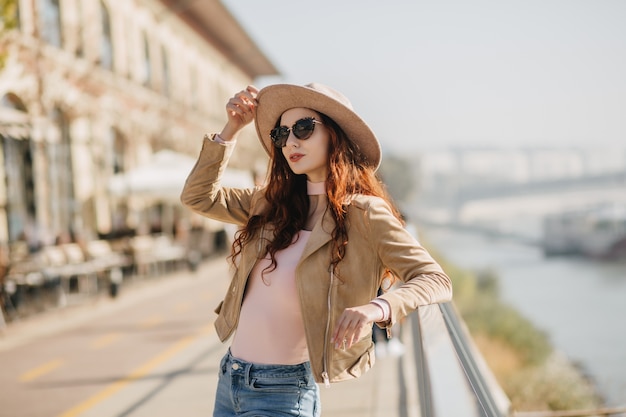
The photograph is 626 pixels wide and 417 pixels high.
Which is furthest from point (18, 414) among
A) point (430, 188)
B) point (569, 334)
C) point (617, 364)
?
point (430, 188)

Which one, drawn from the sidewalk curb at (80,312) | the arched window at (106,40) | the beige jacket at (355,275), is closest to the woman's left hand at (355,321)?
the beige jacket at (355,275)

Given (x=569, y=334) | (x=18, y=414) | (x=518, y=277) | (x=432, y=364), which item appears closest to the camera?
(x=432, y=364)

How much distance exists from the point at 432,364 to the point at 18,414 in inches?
177

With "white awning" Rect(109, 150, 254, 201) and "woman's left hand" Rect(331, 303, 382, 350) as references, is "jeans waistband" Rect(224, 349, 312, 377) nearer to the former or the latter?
"woman's left hand" Rect(331, 303, 382, 350)

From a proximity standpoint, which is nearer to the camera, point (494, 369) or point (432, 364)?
point (432, 364)

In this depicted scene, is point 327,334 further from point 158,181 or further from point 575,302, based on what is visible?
point 575,302

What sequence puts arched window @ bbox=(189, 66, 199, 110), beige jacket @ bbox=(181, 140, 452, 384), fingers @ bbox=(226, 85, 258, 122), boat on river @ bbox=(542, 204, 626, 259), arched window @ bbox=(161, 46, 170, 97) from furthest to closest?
1. boat on river @ bbox=(542, 204, 626, 259)
2. arched window @ bbox=(189, 66, 199, 110)
3. arched window @ bbox=(161, 46, 170, 97)
4. fingers @ bbox=(226, 85, 258, 122)
5. beige jacket @ bbox=(181, 140, 452, 384)

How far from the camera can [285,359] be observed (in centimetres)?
213

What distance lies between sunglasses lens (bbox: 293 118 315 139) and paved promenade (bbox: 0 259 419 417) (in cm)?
273

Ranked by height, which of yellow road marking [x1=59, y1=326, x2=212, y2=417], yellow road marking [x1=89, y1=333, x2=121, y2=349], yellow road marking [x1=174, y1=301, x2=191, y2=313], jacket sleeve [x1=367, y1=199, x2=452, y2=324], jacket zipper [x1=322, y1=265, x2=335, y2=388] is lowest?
yellow road marking [x1=174, y1=301, x2=191, y2=313]

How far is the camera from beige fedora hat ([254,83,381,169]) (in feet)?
7.38

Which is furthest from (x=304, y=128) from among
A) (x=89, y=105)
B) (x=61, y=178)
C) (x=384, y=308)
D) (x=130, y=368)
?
(x=89, y=105)

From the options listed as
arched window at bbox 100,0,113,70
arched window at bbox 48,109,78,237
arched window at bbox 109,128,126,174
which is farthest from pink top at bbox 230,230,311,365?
arched window at bbox 100,0,113,70

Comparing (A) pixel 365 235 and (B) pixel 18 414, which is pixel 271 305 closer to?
(A) pixel 365 235
